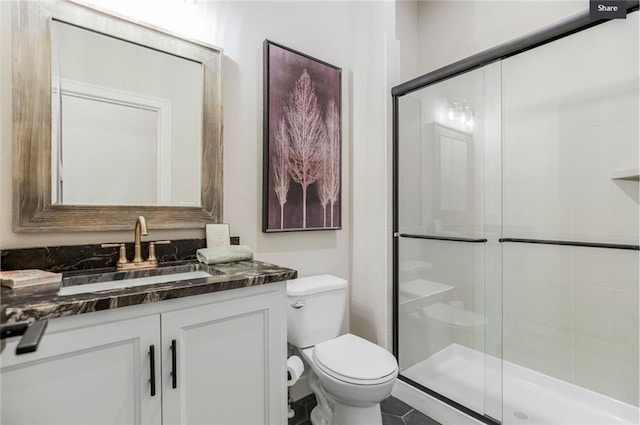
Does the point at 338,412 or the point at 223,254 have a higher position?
the point at 223,254

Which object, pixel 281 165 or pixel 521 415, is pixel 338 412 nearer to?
pixel 521 415

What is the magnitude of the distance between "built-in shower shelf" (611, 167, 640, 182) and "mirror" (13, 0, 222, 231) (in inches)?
80.0

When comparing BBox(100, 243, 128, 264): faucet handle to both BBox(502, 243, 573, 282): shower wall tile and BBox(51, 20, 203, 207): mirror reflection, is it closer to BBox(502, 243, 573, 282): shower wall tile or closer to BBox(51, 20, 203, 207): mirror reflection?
BBox(51, 20, 203, 207): mirror reflection

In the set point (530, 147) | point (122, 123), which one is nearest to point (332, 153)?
point (122, 123)

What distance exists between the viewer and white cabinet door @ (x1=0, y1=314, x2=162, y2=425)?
0.80 metres

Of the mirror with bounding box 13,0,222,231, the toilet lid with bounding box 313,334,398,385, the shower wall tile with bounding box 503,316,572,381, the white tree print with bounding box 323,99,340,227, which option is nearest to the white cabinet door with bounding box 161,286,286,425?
the toilet lid with bounding box 313,334,398,385

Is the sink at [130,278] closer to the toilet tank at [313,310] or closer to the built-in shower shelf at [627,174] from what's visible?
the toilet tank at [313,310]

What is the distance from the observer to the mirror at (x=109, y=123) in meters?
1.16

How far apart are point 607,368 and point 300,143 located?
2.13m

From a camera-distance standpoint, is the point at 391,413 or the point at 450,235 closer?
the point at 391,413

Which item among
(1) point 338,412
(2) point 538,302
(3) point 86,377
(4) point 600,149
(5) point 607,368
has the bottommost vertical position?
(1) point 338,412

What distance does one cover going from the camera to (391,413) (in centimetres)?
182

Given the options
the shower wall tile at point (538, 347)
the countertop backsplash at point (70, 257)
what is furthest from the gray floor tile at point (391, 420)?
the countertop backsplash at point (70, 257)

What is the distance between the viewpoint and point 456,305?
2.10 meters
